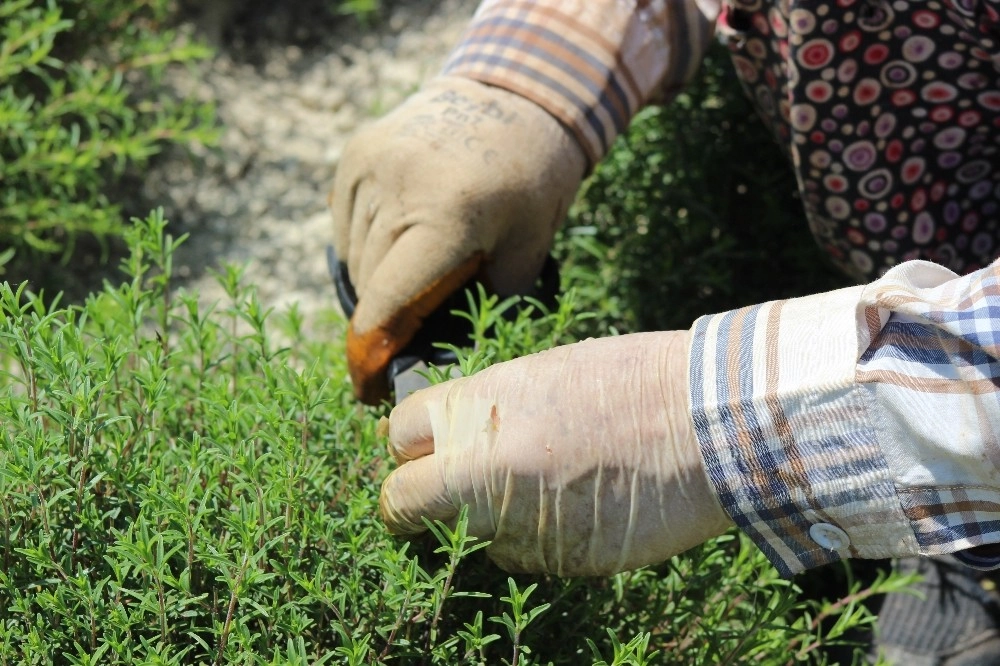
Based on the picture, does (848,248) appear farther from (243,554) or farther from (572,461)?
(243,554)

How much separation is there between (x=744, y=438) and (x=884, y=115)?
952mm

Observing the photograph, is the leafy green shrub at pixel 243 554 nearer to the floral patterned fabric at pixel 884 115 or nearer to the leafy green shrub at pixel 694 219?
the floral patterned fabric at pixel 884 115

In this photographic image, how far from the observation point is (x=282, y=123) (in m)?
3.38

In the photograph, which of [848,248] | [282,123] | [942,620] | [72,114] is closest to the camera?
[848,248]

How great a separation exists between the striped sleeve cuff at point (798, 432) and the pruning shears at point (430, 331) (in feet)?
1.69

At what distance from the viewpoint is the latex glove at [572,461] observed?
144cm

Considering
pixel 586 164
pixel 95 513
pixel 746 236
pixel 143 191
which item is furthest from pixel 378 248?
pixel 143 191

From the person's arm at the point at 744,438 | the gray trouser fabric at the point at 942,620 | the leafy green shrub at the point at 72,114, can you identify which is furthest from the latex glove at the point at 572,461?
the leafy green shrub at the point at 72,114

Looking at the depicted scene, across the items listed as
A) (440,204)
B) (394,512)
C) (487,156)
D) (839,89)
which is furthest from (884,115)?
(394,512)

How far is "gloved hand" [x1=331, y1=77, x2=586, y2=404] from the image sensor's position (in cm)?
184

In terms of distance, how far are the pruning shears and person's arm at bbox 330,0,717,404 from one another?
4 centimetres

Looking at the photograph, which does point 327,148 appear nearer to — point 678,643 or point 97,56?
point 97,56

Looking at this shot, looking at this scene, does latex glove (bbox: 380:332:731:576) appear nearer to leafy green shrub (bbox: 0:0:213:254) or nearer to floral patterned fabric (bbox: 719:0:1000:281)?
floral patterned fabric (bbox: 719:0:1000:281)

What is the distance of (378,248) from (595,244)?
879 mm
